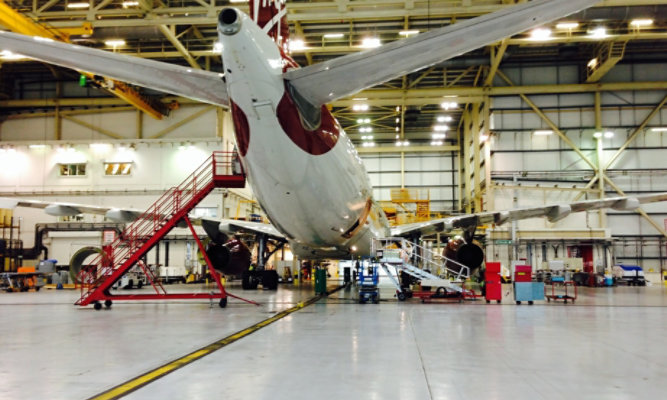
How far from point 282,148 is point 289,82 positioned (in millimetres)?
1301

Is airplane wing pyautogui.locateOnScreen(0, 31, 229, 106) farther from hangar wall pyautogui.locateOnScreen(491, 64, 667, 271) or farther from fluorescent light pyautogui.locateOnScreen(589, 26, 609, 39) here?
hangar wall pyautogui.locateOnScreen(491, 64, 667, 271)

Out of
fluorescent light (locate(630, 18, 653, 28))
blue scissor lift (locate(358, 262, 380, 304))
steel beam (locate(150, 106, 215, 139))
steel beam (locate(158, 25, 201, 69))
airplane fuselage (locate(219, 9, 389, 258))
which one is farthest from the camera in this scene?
steel beam (locate(150, 106, 215, 139))

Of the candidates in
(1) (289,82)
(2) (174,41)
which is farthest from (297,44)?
(1) (289,82)

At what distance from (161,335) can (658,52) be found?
1570 inches

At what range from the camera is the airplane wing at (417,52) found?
5.73 m

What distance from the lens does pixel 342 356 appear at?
23.7 ft

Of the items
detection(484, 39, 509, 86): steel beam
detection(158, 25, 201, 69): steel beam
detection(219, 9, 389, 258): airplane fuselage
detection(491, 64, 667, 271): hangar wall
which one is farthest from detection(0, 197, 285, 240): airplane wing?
detection(491, 64, 667, 271): hangar wall

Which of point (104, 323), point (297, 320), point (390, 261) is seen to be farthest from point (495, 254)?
point (104, 323)

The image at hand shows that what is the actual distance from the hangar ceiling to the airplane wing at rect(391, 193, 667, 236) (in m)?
11.2

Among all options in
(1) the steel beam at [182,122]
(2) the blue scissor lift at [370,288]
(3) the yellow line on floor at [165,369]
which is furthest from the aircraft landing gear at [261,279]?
(1) the steel beam at [182,122]

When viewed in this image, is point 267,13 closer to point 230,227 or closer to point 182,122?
point 230,227

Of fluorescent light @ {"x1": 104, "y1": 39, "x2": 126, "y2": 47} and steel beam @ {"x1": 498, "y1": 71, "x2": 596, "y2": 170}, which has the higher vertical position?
fluorescent light @ {"x1": 104, "y1": 39, "x2": 126, "y2": 47}

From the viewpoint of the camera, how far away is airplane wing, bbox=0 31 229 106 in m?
7.07

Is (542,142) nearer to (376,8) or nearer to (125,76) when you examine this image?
(376,8)
